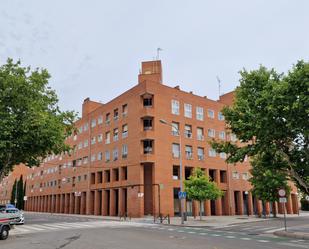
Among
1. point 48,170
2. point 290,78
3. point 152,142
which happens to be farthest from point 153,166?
point 48,170

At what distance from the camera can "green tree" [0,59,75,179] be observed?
833 inches

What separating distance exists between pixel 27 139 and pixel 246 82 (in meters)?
14.4

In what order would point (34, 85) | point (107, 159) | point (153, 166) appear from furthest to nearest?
point (107, 159) → point (153, 166) → point (34, 85)

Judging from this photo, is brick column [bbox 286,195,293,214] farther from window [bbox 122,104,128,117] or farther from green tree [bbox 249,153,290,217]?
window [bbox 122,104,128,117]

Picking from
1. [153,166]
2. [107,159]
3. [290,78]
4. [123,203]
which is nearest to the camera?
[290,78]

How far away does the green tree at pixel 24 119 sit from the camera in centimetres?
2116

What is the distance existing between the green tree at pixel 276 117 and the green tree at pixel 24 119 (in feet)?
38.2

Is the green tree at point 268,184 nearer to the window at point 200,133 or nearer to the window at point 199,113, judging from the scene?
the window at point 200,133

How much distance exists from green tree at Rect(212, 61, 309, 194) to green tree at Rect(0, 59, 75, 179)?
458 inches

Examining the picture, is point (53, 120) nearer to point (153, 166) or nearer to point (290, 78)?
point (290, 78)

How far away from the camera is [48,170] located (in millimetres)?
76125

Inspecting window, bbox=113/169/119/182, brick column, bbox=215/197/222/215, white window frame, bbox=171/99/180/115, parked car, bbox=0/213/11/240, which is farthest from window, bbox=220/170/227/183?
parked car, bbox=0/213/11/240

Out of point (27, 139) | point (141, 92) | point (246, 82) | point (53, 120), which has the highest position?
point (141, 92)

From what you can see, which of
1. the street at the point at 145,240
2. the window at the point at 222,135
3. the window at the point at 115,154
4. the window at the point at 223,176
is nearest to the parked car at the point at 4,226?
the street at the point at 145,240
